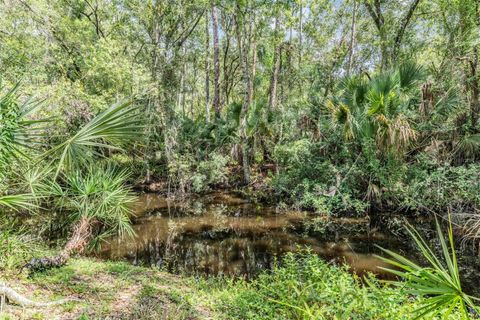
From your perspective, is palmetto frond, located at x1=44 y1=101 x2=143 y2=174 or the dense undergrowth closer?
the dense undergrowth

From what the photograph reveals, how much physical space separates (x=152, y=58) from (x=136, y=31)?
165 cm

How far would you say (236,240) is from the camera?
792cm

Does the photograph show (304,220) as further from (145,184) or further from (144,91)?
(145,184)

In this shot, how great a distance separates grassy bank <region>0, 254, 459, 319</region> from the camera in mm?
3088

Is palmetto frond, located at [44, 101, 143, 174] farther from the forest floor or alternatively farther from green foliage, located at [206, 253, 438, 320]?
green foliage, located at [206, 253, 438, 320]

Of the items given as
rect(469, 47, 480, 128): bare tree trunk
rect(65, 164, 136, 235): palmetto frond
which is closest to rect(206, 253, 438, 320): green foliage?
rect(65, 164, 136, 235): palmetto frond

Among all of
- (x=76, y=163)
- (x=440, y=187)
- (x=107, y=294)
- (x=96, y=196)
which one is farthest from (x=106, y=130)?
(x=440, y=187)

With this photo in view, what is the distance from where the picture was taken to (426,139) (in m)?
9.26

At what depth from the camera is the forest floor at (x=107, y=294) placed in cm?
335

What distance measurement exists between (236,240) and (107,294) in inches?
170

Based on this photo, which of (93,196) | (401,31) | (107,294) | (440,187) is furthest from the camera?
(401,31)

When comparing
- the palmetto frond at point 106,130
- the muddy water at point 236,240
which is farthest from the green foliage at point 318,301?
the palmetto frond at point 106,130

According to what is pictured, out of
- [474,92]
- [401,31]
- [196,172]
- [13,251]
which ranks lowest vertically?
[13,251]

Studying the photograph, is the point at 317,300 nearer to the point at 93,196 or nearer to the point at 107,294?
the point at 107,294
